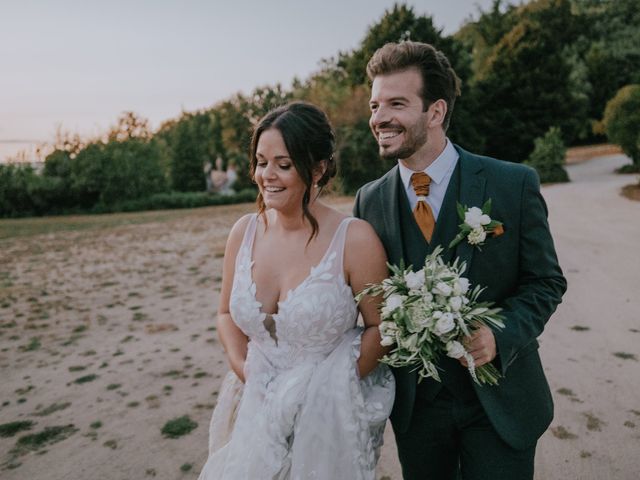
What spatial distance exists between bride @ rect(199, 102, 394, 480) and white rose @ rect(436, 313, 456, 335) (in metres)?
0.65

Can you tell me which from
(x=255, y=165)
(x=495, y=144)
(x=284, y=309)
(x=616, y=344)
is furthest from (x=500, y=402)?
(x=495, y=144)

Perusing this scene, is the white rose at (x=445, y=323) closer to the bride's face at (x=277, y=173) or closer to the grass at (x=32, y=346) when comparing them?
the bride's face at (x=277, y=173)

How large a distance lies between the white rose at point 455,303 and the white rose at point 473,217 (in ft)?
1.33

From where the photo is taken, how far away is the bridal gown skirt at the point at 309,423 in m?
2.33

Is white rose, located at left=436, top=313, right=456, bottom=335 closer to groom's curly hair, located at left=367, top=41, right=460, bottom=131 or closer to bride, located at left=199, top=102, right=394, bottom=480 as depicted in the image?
bride, located at left=199, top=102, right=394, bottom=480

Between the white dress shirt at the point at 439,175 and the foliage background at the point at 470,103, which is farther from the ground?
the foliage background at the point at 470,103

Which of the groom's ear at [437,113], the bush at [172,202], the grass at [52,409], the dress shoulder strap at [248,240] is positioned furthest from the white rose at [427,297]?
the bush at [172,202]

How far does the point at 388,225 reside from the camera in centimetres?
251

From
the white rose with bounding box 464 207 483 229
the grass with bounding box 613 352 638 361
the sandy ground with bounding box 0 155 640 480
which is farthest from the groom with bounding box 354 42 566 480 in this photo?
the grass with bounding box 613 352 638 361

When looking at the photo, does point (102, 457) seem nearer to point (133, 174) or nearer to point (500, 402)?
point (500, 402)

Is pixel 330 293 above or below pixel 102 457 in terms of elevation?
above

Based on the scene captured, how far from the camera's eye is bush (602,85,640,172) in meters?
20.2

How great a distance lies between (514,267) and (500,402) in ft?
2.04

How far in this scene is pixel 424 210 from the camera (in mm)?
2412
